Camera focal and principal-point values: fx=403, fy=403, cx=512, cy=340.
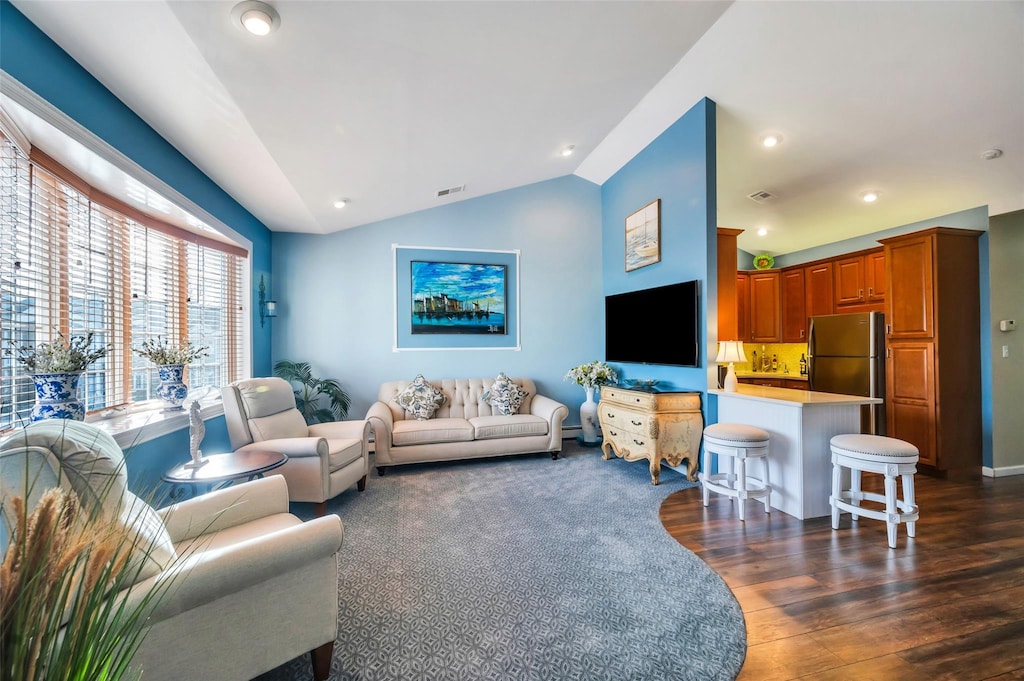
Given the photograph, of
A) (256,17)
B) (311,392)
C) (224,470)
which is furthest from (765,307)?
(224,470)

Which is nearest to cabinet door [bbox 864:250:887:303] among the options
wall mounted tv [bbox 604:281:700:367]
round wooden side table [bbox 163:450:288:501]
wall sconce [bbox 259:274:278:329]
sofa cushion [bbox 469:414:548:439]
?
wall mounted tv [bbox 604:281:700:367]

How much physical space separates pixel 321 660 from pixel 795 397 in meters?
3.21

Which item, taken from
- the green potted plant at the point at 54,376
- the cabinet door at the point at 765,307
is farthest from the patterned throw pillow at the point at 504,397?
the cabinet door at the point at 765,307

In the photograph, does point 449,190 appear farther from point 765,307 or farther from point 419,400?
point 765,307

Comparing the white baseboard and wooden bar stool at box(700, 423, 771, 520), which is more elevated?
wooden bar stool at box(700, 423, 771, 520)

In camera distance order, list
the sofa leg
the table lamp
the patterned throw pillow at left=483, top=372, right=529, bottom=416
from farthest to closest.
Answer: the patterned throw pillow at left=483, top=372, right=529, bottom=416, the table lamp, the sofa leg

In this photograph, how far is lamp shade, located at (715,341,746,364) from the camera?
332cm

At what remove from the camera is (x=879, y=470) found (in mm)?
2412

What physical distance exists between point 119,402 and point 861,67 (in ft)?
16.9

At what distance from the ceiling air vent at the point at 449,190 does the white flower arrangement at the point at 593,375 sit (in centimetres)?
245

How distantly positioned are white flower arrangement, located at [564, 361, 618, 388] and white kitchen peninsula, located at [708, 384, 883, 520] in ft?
5.78

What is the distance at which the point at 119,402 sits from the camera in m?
2.49

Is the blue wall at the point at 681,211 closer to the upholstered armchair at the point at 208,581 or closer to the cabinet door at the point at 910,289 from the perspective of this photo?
the cabinet door at the point at 910,289

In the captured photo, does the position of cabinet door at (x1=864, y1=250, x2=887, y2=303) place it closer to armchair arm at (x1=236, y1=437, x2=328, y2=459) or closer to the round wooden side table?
armchair arm at (x1=236, y1=437, x2=328, y2=459)
